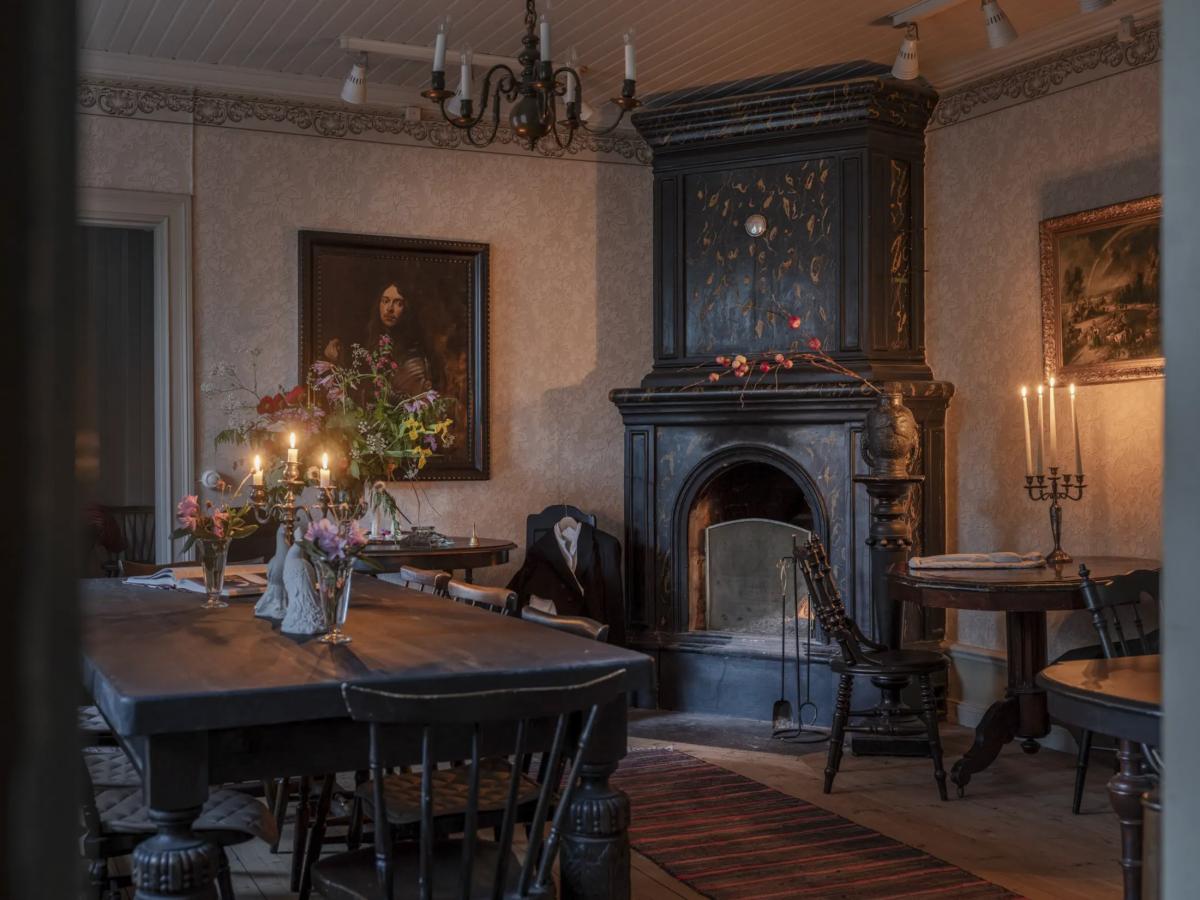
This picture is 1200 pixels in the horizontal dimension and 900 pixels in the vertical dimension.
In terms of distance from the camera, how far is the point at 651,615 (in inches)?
257

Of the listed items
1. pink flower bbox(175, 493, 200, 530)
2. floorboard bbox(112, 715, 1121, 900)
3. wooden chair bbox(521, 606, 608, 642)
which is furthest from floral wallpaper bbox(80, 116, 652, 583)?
wooden chair bbox(521, 606, 608, 642)

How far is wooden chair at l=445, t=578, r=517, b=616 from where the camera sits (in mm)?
3376

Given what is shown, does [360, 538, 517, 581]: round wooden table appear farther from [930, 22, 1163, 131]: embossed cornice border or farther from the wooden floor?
[930, 22, 1163, 131]: embossed cornice border

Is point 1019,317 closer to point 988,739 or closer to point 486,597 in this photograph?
point 988,739

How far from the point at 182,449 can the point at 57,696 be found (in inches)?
250

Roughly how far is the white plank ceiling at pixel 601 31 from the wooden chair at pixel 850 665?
2434 mm

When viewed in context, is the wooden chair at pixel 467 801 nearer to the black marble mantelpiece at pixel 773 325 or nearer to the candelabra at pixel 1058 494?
the candelabra at pixel 1058 494

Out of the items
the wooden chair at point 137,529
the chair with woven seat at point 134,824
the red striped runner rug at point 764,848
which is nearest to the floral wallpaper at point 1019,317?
the red striped runner rug at point 764,848

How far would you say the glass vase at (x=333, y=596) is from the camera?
275cm

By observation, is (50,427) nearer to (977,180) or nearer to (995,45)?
(995,45)

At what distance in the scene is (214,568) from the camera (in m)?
3.50

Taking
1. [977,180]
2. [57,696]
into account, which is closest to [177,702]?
[57,696]

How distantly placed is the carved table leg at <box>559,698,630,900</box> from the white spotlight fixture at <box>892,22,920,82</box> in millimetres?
4148

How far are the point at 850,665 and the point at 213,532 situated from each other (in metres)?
2.45
